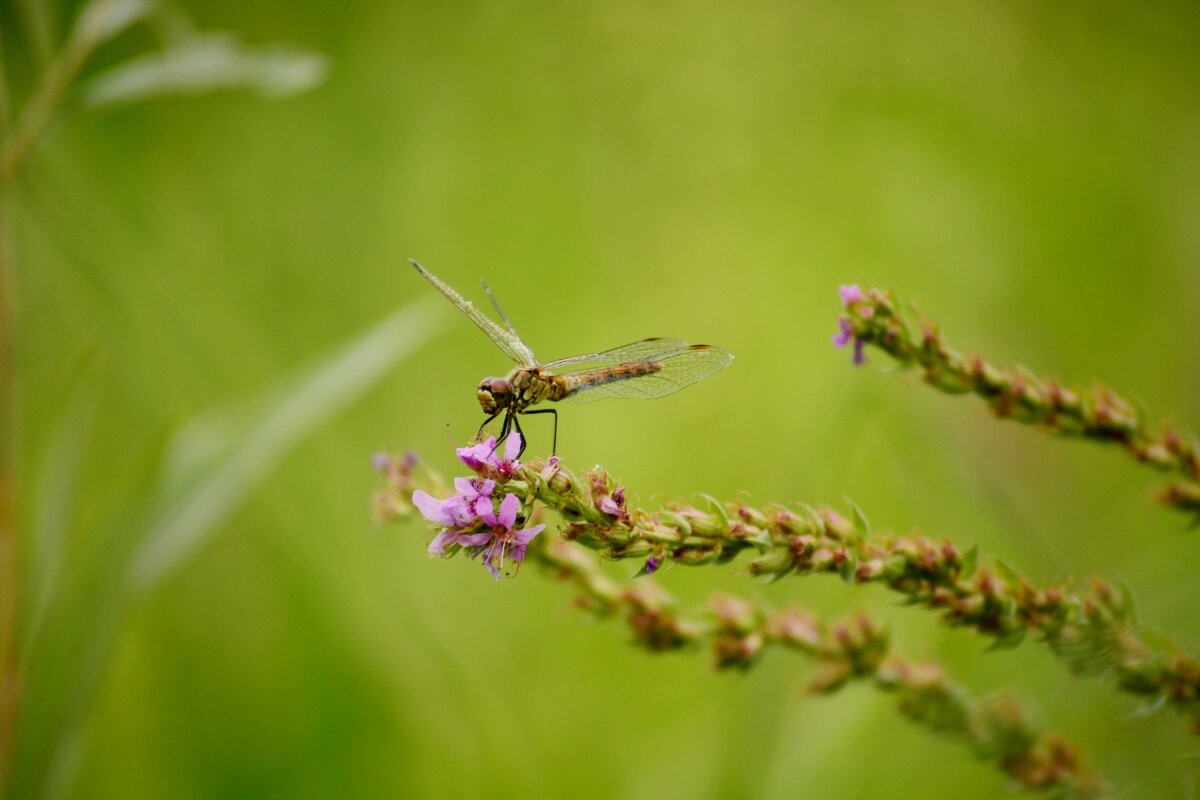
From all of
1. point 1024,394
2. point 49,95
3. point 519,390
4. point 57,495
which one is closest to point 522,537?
point 519,390

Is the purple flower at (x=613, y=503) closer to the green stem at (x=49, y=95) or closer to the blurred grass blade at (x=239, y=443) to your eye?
the blurred grass blade at (x=239, y=443)

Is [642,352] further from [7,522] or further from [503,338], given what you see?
[7,522]

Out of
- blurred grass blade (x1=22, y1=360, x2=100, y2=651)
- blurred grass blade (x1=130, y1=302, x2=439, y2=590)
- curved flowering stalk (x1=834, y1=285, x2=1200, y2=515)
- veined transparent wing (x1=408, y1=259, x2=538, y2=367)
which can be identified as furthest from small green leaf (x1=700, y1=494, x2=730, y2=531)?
blurred grass blade (x1=22, y1=360, x2=100, y2=651)

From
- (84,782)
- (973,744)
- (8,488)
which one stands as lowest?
(84,782)

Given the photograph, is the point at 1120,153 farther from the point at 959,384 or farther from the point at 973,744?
the point at 973,744

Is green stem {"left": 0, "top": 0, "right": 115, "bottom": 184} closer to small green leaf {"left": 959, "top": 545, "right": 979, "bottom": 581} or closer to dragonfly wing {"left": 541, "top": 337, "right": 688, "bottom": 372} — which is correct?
dragonfly wing {"left": 541, "top": 337, "right": 688, "bottom": 372}

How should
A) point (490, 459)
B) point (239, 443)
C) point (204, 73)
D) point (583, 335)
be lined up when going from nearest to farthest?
1. point (490, 459)
2. point (204, 73)
3. point (239, 443)
4. point (583, 335)

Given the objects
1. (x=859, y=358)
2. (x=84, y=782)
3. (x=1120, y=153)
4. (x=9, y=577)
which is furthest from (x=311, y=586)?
(x=1120, y=153)
